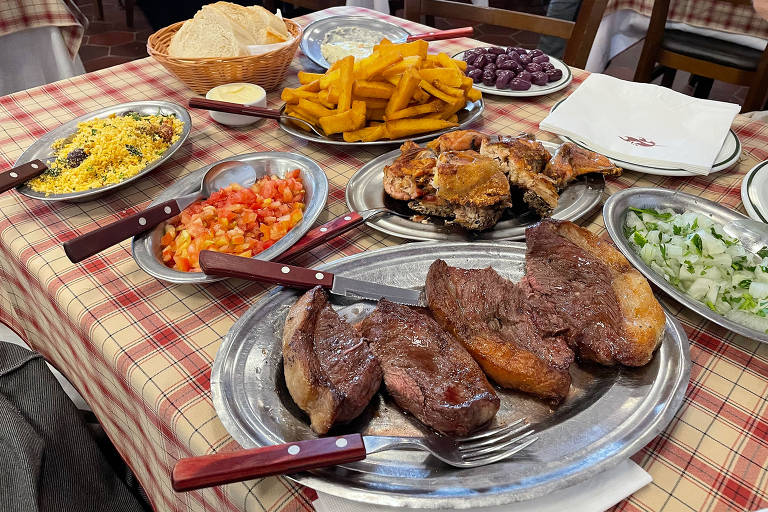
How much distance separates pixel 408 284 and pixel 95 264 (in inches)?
37.5

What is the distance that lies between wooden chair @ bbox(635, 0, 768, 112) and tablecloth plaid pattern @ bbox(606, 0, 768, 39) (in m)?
0.10

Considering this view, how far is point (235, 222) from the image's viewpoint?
1.68 m

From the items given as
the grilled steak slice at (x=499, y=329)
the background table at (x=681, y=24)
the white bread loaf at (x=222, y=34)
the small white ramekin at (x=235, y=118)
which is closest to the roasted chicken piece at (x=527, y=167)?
the grilled steak slice at (x=499, y=329)

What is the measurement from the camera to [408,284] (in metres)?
1.48

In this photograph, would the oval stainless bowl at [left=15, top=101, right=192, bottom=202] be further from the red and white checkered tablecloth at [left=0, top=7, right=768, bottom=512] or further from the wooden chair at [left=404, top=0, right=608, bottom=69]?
the wooden chair at [left=404, top=0, right=608, bottom=69]

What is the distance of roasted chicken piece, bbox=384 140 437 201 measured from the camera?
1779mm

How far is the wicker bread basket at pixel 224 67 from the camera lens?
7.81ft

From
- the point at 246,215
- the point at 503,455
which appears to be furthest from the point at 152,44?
the point at 503,455

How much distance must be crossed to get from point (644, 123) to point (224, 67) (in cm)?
184

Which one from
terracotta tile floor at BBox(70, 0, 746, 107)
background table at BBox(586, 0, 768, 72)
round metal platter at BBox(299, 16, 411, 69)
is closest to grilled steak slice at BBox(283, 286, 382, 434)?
round metal platter at BBox(299, 16, 411, 69)

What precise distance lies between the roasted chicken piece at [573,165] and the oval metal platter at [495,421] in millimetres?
698

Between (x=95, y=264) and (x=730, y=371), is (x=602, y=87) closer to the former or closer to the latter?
(x=730, y=371)

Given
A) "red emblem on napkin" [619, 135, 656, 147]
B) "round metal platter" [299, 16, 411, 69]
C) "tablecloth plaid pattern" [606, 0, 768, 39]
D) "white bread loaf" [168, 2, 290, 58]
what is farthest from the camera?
"tablecloth plaid pattern" [606, 0, 768, 39]

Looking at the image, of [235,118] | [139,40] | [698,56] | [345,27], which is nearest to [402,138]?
[235,118]
